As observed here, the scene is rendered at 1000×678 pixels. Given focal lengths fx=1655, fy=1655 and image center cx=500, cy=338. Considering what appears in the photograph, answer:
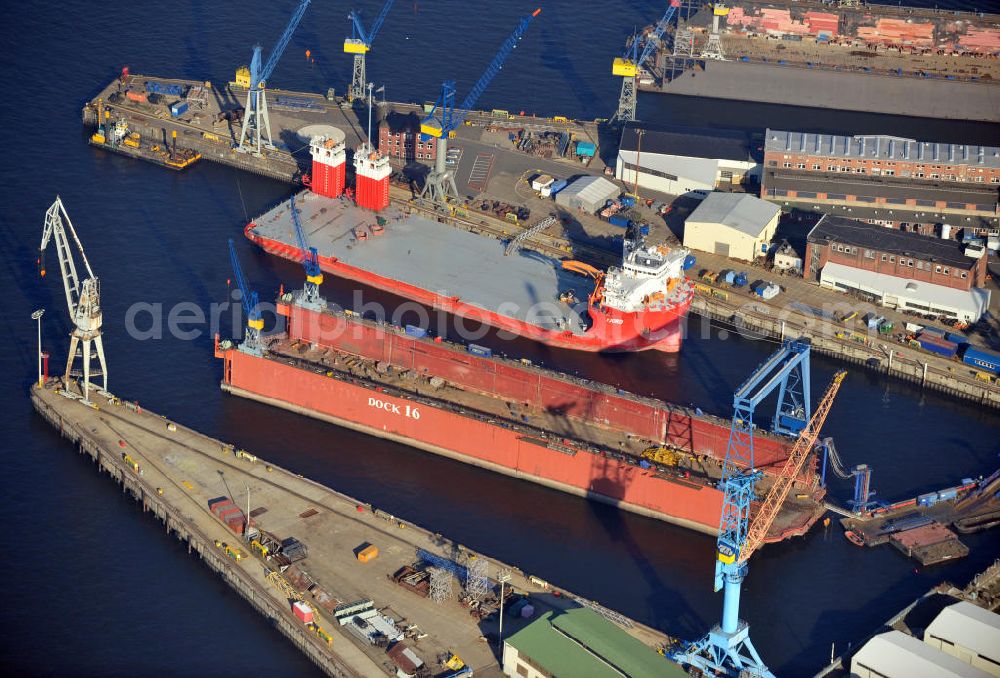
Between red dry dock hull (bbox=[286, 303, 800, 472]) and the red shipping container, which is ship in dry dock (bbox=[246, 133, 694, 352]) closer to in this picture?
red dry dock hull (bbox=[286, 303, 800, 472])

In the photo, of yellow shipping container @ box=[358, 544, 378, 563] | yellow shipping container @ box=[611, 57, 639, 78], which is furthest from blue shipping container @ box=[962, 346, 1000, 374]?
yellow shipping container @ box=[358, 544, 378, 563]

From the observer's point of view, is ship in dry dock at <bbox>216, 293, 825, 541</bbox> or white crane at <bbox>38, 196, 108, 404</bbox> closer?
ship in dry dock at <bbox>216, 293, 825, 541</bbox>

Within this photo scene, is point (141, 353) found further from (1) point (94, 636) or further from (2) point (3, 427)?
(1) point (94, 636)

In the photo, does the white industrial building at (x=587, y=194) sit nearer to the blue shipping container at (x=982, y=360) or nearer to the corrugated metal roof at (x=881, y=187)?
the corrugated metal roof at (x=881, y=187)

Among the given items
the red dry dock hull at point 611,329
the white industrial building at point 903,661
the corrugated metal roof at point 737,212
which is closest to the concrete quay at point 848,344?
the red dry dock hull at point 611,329

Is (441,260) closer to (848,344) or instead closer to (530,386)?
(530,386)
